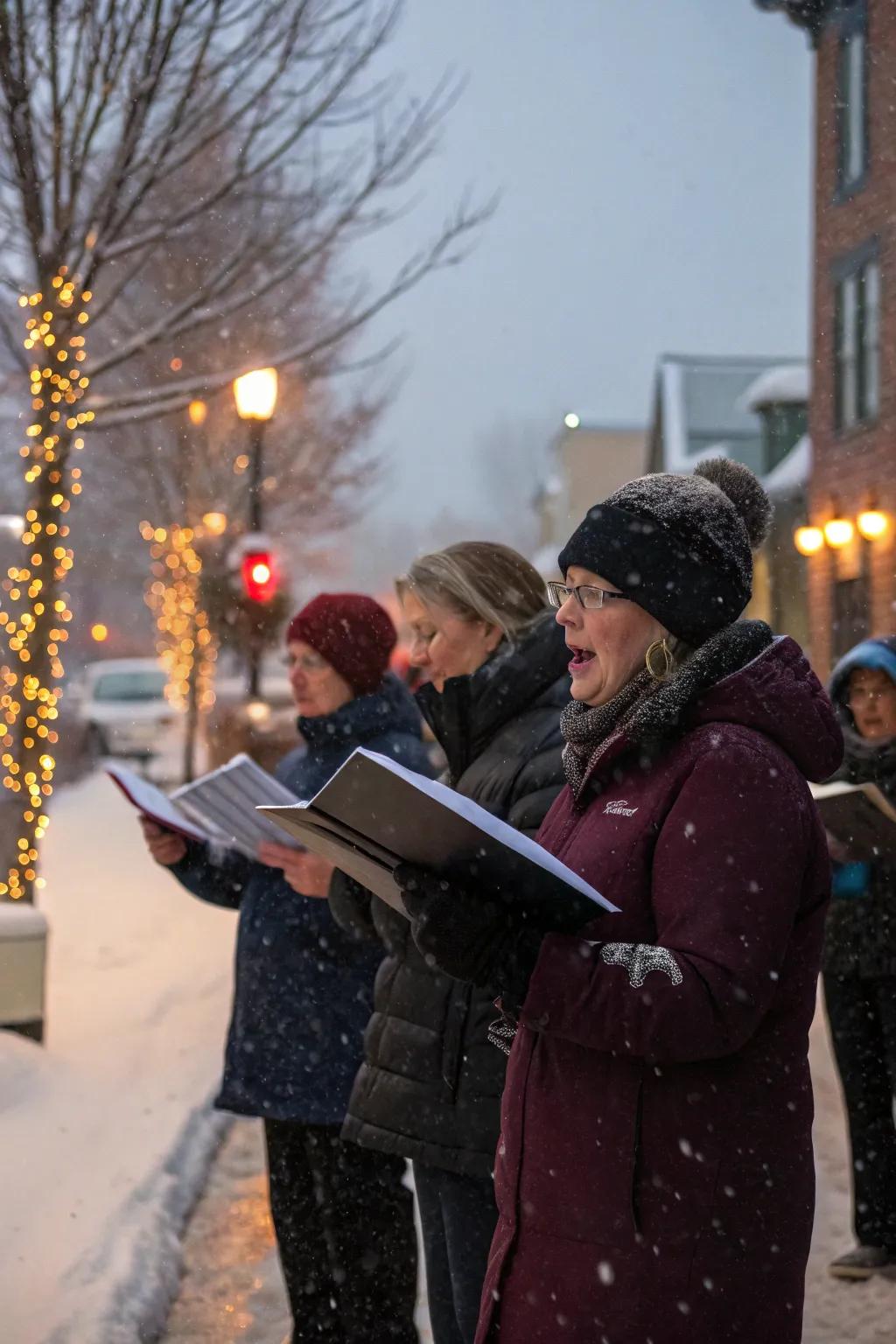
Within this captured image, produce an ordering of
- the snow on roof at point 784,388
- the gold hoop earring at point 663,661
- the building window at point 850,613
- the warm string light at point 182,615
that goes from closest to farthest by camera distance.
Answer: the gold hoop earring at point 663,661
the building window at point 850,613
the warm string light at point 182,615
the snow on roof at point 784,388

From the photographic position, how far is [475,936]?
212 cm

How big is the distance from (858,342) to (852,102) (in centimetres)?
284

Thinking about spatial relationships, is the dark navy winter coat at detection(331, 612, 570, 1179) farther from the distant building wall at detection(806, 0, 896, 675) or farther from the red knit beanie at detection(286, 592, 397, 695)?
the distant building wall at detection(806, 0, 896, 675)

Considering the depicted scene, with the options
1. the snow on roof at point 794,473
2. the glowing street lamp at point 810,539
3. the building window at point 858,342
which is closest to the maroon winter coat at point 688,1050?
the building window at point 858,342

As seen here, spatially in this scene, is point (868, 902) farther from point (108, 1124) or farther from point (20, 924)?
point (20, 924)

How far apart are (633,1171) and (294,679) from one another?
94.0 inches

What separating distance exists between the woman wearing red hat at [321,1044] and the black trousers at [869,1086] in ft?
5.49

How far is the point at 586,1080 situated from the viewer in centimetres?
219

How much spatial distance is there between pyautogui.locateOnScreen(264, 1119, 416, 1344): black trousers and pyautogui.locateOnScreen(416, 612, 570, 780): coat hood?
51.5 inches

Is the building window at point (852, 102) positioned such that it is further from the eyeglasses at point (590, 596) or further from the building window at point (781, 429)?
the eyeglasses at point (590, 596)

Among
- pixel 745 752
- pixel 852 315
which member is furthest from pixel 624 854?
pixel 852 315

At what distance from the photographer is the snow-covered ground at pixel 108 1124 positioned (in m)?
4.35

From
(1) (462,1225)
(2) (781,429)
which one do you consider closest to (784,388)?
(2) (781,429)

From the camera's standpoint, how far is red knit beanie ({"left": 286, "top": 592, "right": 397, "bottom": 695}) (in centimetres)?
430
